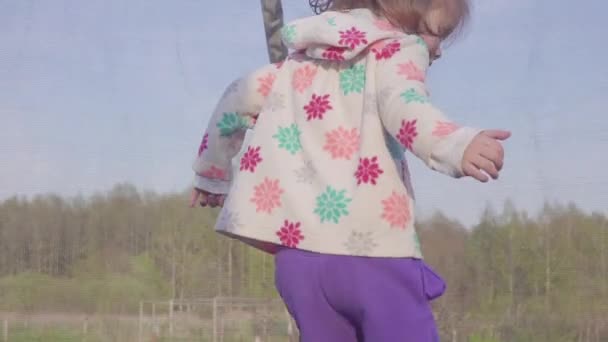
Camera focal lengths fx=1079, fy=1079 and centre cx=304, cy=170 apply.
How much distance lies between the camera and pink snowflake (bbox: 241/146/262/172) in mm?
861

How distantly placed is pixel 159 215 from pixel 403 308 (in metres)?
1.86

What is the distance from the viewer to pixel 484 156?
0.71 m

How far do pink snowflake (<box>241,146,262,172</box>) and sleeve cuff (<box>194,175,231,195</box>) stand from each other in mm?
81

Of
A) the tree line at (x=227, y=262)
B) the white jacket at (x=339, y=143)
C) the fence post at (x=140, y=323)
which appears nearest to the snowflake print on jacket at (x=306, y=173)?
the white jacket at (x=339, y=143)

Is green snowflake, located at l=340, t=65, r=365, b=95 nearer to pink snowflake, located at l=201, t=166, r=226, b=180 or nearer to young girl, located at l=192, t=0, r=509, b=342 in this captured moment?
young girl, located at l=192, t=0, r=509, b=342

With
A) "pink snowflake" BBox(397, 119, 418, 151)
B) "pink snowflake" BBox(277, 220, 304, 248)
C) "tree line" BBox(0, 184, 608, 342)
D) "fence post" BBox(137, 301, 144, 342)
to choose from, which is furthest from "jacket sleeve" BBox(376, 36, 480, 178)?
"fence post" BBox(137, 301, 144, 342)

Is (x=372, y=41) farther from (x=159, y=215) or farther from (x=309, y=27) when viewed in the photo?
(x=159, y=215)

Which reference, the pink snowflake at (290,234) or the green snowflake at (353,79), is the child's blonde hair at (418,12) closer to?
the green snowflake at (353,79)

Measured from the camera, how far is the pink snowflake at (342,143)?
2.71 ft

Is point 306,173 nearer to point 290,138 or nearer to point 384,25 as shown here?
point 290,138

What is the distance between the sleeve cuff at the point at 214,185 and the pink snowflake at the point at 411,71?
0.69ft

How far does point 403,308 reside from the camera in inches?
30.7

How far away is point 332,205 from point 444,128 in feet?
0.36

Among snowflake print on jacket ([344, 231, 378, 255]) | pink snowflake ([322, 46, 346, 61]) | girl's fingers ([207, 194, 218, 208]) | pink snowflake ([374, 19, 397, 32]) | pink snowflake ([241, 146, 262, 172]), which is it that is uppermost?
pink snowflake ([374, 19, 397, 32])
